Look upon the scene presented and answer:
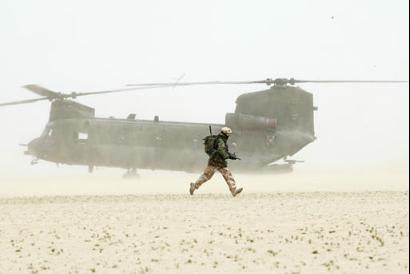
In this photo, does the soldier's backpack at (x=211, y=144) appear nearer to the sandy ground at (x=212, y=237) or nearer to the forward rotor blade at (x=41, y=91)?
the sandy ground at (x=212, y=237)

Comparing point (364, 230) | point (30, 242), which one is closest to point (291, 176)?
point (364, 230)

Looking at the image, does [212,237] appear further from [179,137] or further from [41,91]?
[41,91]

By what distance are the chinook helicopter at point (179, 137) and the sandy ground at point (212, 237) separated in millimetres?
8160

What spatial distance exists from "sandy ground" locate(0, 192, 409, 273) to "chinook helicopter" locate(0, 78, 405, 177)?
8160 mm

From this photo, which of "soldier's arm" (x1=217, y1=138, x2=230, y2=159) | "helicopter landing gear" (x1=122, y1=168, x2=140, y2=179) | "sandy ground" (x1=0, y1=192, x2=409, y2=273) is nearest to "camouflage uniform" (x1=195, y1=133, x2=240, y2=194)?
"soldier's arm" (x1=217, y1=138, x2=230, y2=159)

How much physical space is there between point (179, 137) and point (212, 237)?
1274 cm

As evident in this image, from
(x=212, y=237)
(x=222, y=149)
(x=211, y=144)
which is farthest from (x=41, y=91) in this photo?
(x=212, y=237)

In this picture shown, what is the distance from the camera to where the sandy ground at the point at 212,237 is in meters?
6.33

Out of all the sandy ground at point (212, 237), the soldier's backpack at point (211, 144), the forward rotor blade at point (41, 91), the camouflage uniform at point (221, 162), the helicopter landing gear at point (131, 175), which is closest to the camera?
the sandy ground at point (212, 237)

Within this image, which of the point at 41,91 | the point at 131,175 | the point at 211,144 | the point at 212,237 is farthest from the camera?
the point at 131,175

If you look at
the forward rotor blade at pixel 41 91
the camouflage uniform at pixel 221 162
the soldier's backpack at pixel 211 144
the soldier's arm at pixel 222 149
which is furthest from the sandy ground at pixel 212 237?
the forward rotor blade at pixel 41 91

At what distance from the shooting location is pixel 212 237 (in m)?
7.80

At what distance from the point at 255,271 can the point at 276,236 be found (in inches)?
71.9

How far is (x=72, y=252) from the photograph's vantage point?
24.1 ft
